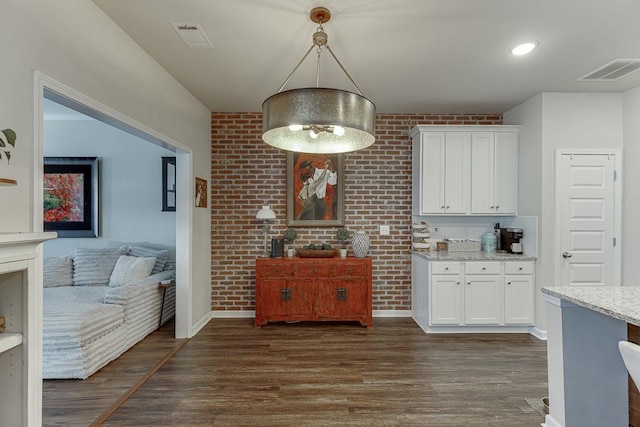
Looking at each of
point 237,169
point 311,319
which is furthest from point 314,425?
point 237,169

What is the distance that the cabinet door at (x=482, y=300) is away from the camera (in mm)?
3791

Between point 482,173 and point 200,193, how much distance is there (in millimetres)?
3439

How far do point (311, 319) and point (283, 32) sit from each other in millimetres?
3007

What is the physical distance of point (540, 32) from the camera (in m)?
2.43

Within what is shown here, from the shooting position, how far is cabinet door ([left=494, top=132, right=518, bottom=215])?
4066 mm

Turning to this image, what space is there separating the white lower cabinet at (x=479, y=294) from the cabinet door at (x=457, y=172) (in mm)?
751

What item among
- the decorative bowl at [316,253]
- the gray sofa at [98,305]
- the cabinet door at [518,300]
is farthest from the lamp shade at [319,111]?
the cabinet door at [518,300]

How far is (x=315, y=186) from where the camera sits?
4.37 m

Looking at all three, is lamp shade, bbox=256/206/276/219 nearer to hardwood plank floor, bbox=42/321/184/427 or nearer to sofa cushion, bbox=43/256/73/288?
hardwood plank floor, bbox=42/321/184/427

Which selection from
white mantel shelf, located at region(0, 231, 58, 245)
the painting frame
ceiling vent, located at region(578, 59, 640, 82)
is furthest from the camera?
the painting frame

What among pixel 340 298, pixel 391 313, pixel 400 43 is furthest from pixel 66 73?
pixel 391 313

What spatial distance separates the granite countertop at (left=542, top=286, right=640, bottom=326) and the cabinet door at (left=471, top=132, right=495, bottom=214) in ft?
7.22

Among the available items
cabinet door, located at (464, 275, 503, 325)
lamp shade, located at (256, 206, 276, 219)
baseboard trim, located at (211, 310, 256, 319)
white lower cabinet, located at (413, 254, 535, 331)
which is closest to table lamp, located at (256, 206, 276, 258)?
lamp shade, located at (256, 206, 276, 219)

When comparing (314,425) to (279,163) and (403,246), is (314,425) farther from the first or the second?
(279,163)
